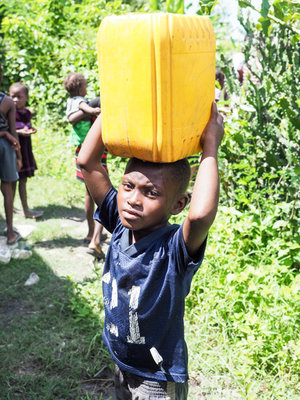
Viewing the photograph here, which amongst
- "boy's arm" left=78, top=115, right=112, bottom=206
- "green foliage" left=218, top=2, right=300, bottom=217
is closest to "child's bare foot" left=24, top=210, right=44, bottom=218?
"green foliage" left=218, top=2, right=300, bottom=217

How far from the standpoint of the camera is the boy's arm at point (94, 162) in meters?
1.82

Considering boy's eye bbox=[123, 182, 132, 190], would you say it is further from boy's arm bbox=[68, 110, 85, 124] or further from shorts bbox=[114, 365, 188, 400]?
boy's arm bbox=[68, 110, 85, 124]

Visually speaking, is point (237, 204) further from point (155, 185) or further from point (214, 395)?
point (155, 185)

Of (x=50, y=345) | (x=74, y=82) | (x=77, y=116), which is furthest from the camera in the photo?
(x=74, y=82)

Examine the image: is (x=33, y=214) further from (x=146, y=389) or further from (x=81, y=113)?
(x=146, y=389)

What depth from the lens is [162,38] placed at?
1.36 meters

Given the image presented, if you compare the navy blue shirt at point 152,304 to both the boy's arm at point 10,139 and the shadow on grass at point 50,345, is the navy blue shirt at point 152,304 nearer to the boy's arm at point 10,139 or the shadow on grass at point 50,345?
the shadow on grass at point 50,345

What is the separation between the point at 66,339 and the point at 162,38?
2381 millimetres

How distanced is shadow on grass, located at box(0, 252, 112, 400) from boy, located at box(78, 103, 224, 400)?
1081 mm

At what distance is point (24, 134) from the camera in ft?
19.5

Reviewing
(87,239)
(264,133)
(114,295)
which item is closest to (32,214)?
(87,239)

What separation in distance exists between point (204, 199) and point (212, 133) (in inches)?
9.2

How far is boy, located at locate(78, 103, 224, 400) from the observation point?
1.53 m

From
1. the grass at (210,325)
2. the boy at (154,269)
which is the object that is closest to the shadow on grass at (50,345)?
the grass at (210,325)
